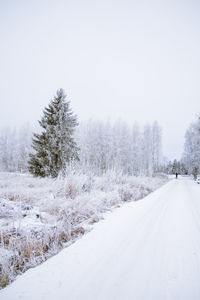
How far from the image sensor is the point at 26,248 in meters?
1.56

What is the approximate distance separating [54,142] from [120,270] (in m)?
9.91

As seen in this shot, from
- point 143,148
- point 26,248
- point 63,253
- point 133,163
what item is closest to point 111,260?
point 63,253

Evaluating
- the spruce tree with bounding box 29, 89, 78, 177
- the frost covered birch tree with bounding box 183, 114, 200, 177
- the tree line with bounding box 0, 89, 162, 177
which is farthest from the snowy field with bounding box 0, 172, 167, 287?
the frost covered birch tree with bounding box 183, 114, 200, 177

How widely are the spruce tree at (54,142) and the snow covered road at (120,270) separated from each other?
8431 millimetres

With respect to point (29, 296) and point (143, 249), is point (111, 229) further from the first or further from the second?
point (29, 296)

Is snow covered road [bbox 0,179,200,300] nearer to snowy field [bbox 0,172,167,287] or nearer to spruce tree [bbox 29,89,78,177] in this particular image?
snowy field [bbox 0,172,167,287]

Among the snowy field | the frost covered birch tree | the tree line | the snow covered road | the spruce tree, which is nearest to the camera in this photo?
the snow covered road

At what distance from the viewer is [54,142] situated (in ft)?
34.3

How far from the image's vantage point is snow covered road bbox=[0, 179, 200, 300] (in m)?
1.07

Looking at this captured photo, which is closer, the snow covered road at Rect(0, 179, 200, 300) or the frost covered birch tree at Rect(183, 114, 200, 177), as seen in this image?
the snow covered road at Rect(0, 179, 200, 300)

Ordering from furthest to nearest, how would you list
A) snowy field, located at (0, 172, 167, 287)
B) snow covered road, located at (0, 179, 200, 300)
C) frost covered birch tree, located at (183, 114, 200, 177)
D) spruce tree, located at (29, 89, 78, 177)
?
frost covered birch tree, located at (183, 114, 200, 177) → spruce tree, located at (29, 89, 78, 177) → snowy field, located at (0, 172, 167, 287) → snow covered road, located at (0, 179, 200, 300)

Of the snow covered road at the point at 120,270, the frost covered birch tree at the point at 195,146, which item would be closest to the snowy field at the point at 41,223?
the snow covered road at the point at 120,270

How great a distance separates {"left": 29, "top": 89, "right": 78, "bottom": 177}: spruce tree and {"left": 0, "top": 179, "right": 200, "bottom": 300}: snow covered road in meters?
8.43

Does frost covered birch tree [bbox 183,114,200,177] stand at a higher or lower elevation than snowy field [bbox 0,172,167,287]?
higher
